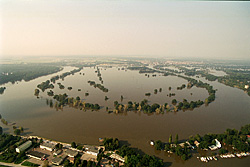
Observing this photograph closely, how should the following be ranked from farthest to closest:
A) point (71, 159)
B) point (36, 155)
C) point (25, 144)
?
point (25, 144) → point (36, 155) → point (71, 159)

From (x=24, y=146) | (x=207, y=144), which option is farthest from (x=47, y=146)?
(x=207, y=144)

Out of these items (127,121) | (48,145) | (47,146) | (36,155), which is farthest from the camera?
(127,121)

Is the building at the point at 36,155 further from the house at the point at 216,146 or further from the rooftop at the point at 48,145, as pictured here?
the house at the point at 216,146

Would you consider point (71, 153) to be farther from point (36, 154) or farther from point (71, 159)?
point (36, 154)

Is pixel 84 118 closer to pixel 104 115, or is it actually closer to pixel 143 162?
pixel 104 115

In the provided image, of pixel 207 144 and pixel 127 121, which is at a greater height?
pixel 207 144

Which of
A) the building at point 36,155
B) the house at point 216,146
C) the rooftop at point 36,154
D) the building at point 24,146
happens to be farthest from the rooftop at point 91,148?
the house at point 216,146

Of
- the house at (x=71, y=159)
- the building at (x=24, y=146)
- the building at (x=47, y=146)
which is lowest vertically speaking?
the house at (x=71, y=159)

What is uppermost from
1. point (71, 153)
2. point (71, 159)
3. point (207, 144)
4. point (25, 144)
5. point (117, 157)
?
point (25, 144)

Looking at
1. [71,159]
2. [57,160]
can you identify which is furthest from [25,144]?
[71,159]

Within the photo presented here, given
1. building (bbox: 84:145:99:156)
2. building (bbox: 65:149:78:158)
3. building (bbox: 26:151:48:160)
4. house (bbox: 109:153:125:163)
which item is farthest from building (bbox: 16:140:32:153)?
house (bbox: 109:153:125:163)

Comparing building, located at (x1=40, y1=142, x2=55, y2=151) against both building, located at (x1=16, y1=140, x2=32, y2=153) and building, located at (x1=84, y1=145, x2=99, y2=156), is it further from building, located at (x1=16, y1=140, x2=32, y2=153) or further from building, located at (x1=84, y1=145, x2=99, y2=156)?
building, located at (x1=84, y1=145, x2=99, y2=156)

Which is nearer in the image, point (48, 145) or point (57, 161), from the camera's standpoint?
point (57, 161)

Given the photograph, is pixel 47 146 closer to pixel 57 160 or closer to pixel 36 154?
pixel 36 154
